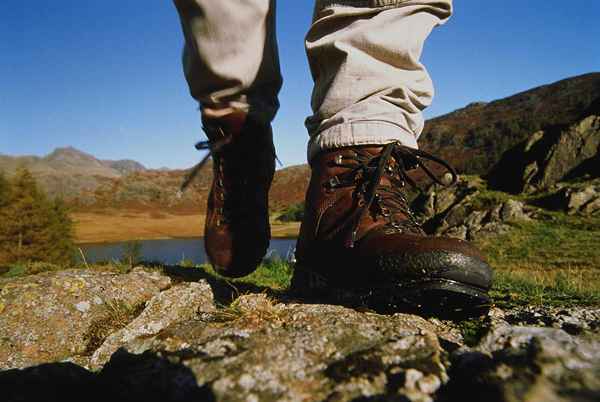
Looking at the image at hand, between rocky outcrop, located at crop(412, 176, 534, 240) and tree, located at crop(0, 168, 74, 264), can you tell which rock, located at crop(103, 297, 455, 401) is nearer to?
rocky outcrop, located at crop(412, 176, 534, 240)

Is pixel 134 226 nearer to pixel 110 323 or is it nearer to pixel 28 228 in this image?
pixel 28 228

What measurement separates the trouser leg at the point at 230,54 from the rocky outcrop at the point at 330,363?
934 mm

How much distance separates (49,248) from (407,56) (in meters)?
20.1

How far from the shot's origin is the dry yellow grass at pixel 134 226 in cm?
3005

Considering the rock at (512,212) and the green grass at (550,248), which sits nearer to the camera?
the green grass at (550,248)

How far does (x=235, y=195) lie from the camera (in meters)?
1.86

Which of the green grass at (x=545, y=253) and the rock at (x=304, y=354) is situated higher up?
the rock at (x=304, y=354)

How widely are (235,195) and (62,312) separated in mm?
799

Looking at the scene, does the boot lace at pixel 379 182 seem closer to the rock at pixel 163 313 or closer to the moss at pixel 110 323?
the rock at pixel 163 313

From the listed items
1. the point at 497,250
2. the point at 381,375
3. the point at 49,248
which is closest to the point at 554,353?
the point at 381,375

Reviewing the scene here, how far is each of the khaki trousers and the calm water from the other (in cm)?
91

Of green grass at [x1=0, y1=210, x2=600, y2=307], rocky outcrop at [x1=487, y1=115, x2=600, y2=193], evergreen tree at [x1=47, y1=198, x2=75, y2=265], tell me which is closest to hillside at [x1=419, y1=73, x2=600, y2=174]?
rocky outcrop at [x1=487, y1=115, x2=600, y2=193]

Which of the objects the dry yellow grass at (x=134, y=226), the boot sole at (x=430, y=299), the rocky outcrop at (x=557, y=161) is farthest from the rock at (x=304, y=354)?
the dry yellow grass at (x=134, y=226)

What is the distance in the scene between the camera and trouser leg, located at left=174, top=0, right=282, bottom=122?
162cm
